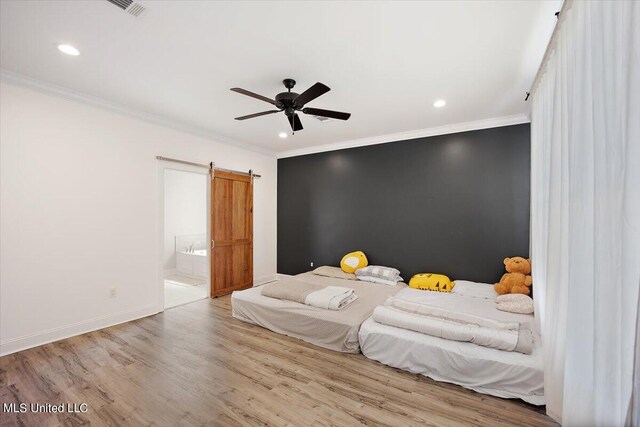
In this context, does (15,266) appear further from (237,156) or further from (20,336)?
(237,156)

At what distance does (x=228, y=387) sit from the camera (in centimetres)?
222

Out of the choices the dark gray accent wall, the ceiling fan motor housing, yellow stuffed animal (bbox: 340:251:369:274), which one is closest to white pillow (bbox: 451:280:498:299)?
the dark gray accent wall

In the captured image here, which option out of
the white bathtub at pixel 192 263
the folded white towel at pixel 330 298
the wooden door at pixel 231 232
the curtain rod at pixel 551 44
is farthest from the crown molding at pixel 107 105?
the curtain rod at pixel 551 44

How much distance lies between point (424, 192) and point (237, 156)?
11.7 feet

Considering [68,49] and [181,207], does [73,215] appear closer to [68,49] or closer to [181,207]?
[68,49]

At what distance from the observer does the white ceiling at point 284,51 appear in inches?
73.5

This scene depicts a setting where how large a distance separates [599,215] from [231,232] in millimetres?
4904

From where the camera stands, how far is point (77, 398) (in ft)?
6.79

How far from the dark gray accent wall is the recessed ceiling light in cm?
389

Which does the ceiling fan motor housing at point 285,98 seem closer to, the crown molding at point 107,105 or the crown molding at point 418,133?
the crown molding at point 107,105

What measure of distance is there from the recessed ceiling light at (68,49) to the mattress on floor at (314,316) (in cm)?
312

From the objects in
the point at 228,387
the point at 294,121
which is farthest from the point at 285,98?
the point at 228,387

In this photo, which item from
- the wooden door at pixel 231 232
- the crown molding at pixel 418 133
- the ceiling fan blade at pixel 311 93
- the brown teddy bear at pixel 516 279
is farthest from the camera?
the wooden door at pixel 231 232

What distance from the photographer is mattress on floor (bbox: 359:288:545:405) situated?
2.03 meters
